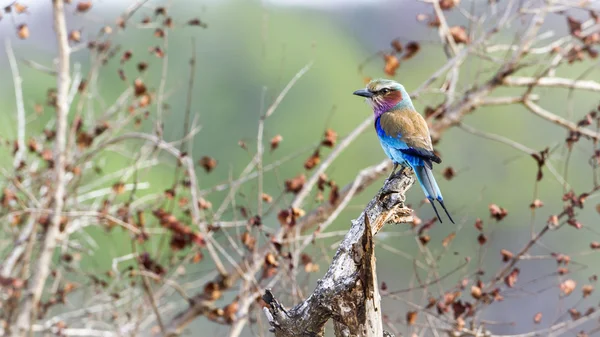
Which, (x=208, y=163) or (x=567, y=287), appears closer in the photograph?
(x=567, y=287)

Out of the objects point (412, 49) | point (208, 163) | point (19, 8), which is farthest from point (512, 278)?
point (19, 8)

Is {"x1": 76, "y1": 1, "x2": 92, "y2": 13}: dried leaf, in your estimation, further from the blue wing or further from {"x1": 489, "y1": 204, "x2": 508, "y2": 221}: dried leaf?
{"x1": 489, "y1": 204, "x2": 508, "y2": 221}: dried leaf

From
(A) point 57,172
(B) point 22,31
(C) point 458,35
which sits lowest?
(A) point 57,172

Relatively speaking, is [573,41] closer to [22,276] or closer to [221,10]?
[22,276]

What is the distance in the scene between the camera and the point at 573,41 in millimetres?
6629

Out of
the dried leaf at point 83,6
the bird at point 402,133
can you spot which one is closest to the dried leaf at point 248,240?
the bird at point 402,133

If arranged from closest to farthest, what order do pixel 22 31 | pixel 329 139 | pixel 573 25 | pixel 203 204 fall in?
pixel 329 139
pixel 203 204
pixel 22 31
pixel 573 25

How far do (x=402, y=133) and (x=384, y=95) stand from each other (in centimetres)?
55

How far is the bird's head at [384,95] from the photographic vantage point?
445 centimetres

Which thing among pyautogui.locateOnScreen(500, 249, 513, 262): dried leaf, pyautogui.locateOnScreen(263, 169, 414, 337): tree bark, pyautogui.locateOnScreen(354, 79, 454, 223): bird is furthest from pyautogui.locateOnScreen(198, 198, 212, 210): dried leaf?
pyautogui.locateOnScreen(263, 169, 414, 337): tree bark

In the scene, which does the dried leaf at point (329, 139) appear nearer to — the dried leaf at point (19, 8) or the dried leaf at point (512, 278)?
the dried leaf at point (512, 278)

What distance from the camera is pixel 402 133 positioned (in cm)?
400

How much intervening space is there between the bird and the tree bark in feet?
1.67

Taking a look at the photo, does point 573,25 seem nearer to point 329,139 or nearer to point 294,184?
point 329,139
